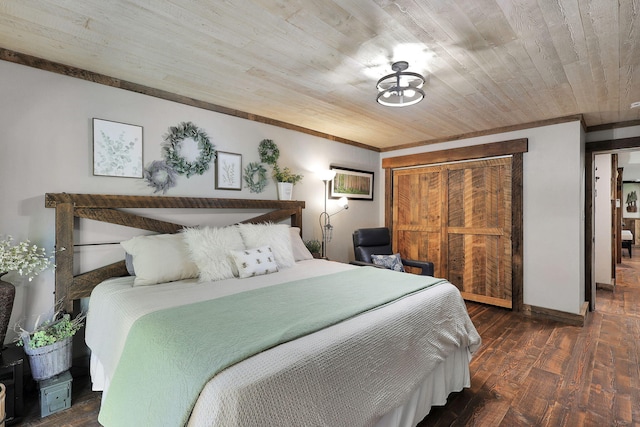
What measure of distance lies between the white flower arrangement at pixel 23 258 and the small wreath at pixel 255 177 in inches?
71.3

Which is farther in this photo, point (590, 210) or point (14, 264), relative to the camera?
point (590, 210)

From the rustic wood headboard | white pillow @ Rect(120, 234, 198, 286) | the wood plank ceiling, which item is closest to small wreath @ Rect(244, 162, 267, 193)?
the rustic wood headboard

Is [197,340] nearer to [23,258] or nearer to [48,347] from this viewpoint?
[48,347]

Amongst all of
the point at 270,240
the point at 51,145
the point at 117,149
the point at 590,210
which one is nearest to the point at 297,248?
the point at 270,240

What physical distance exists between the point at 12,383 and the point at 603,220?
23.5ft

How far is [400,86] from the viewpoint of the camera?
7.52 feet

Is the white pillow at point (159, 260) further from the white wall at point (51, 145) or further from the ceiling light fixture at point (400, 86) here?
the ceiling light fixture at point (400, 86)

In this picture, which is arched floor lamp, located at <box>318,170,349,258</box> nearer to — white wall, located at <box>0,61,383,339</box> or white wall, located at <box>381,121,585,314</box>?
white wall, located at <box>0,61,383,339</box>

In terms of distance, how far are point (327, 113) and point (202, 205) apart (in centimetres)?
166

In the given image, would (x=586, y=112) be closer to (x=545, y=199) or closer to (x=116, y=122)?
(x=545, y=199)

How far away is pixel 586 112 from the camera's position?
3277 mm

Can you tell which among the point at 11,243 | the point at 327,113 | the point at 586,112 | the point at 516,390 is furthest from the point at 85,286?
the point at 586,112

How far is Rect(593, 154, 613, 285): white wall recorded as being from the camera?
187 inches

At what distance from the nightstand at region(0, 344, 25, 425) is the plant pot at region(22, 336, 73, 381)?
0.21ft
